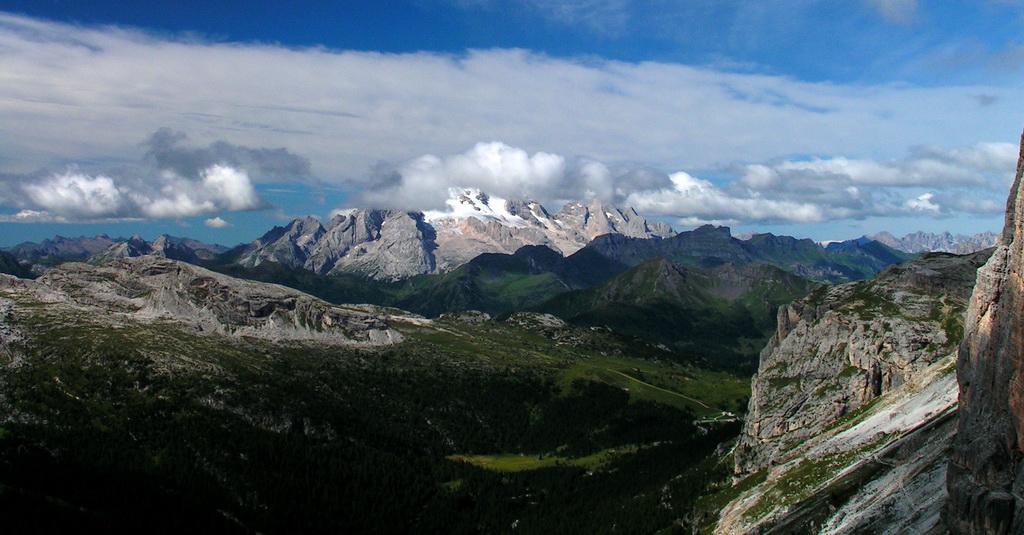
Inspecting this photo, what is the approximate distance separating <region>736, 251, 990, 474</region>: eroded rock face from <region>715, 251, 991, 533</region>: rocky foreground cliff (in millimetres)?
272

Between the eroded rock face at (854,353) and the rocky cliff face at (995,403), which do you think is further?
the eroded rock face at (854,353)

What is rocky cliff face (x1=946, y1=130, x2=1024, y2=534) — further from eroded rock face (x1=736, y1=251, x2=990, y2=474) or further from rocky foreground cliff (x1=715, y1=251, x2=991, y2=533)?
eroded rock face (x1=736, y1=251, x2=990, y2=474)

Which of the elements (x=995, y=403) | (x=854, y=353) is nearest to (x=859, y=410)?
(x=854, y=353)

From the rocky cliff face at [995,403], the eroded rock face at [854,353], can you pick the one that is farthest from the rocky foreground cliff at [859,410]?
the rocky cliff face at [995,403]

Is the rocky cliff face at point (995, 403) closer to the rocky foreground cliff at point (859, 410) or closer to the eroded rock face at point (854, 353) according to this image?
the rocky foreground cliff at point (859, 410)

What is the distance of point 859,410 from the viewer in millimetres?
123875

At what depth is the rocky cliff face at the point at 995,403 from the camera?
191 feet

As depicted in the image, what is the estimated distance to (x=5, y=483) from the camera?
5172 inches

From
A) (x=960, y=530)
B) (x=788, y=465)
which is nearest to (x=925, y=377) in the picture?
(x=788, y=465)

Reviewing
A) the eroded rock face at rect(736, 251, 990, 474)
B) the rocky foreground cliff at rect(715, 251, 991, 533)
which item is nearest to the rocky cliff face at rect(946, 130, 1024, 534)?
the rocky foreground cliff at rect(715, 251, 991, 533)

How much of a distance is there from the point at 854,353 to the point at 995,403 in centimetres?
7994

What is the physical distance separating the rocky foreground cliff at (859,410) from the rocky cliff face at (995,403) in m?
9.08

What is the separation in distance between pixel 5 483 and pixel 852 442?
162m

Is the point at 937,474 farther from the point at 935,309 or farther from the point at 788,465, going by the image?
the point at 935,309
